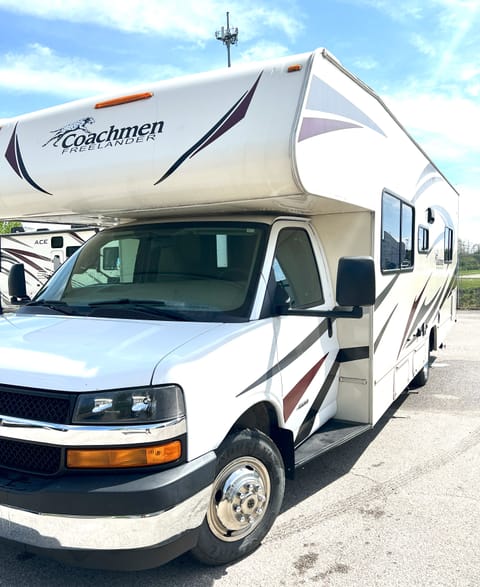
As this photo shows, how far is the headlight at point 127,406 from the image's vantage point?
2723 mm

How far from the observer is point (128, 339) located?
3188 millimetres

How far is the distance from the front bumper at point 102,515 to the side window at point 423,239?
491cm

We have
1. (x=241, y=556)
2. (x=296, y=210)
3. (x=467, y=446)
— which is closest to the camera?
(x=241, y=556)

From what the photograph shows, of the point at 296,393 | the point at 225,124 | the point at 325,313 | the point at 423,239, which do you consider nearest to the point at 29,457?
the point at 296,393

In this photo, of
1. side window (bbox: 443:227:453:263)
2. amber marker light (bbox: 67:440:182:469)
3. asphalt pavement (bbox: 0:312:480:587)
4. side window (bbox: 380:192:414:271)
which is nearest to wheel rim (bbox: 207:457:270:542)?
asphalt pavement (bbox: 0:312:480:587)

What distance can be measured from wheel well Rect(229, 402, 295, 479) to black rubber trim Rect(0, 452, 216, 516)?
2.77 ft

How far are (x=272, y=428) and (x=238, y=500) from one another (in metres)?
0.63

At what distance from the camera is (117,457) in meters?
2.74

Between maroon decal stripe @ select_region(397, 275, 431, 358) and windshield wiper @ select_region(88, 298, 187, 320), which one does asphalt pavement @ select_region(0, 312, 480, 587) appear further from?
windshield wiper @ select_region(88, 298, 187, 320)

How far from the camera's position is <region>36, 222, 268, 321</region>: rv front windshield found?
374cm

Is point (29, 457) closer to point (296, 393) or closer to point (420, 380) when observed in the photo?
point (296, 393)

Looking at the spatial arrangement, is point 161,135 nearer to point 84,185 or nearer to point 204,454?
point 84,185

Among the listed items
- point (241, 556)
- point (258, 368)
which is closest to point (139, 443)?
point (258, 368)

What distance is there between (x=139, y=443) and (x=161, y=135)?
2.12 meters
